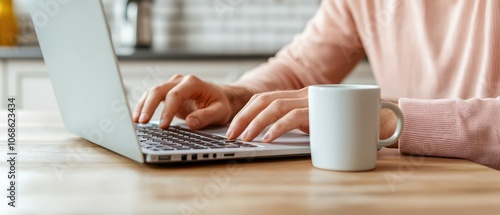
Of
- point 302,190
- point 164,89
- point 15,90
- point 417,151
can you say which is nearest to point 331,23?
point 164,89

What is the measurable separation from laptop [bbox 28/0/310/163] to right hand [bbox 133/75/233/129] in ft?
0.20

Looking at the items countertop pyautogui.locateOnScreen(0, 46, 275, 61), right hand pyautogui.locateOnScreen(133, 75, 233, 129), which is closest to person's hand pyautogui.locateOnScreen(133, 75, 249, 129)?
right hand pyautogui.locateOnScreen(133, 75, 233, 129)

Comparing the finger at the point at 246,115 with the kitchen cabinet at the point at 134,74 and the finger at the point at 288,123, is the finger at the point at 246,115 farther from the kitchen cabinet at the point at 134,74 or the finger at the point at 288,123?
the kitchen cabinet at the point at 134,74

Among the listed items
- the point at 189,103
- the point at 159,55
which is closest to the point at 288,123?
the point at 189,103

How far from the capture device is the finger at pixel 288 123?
2.63ft

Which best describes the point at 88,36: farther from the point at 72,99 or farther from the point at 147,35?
the point at 147,35

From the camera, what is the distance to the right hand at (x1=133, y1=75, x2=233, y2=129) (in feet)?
3.41

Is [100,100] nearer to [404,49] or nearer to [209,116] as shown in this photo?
[209,116]

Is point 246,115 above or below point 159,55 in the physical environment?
below

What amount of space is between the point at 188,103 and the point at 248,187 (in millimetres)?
570

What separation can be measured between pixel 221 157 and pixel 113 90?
0.48 feet

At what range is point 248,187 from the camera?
0.62 m

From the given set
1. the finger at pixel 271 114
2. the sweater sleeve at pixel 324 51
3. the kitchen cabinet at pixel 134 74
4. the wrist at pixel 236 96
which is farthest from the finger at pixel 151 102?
the kitchen cabinet at pixel 134 74

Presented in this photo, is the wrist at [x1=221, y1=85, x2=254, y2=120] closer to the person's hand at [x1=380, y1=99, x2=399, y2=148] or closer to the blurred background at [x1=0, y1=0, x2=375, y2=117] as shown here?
the person's hand at [x1=380, y1=99, x2=399, y2=148]
